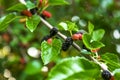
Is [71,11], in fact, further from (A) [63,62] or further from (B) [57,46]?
(A) [63,62]

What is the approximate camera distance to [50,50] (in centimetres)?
103

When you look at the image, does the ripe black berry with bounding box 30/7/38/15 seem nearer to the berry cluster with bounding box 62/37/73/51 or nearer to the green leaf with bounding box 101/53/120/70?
the berry cluster with bounding box 62/37/73/51

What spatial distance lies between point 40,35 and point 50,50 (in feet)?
4.43

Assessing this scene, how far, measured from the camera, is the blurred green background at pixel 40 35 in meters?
2.05

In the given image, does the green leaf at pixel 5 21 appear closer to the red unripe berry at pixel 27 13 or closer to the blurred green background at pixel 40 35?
the red unripe berry at pixel 27 13

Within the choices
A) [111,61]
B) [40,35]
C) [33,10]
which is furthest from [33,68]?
[111,61]

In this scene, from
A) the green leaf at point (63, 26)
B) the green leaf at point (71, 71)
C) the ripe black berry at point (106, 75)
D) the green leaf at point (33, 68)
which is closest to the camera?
the green leaf at point (71, 71)

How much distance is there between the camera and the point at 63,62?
676 millimetres

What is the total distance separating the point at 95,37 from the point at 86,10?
1140 mm

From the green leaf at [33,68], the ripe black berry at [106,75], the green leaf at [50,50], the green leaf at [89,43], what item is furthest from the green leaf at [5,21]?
the green leaf at [33,68]

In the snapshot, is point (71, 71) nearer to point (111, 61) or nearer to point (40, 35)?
point (111, 61)

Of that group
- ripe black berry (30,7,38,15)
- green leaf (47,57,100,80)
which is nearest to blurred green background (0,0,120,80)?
ripe black berry (30,7,38,15)

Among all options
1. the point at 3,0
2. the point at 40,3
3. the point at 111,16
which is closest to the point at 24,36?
the point at 3,0

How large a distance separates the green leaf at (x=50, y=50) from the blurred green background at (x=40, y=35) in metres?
0.92
